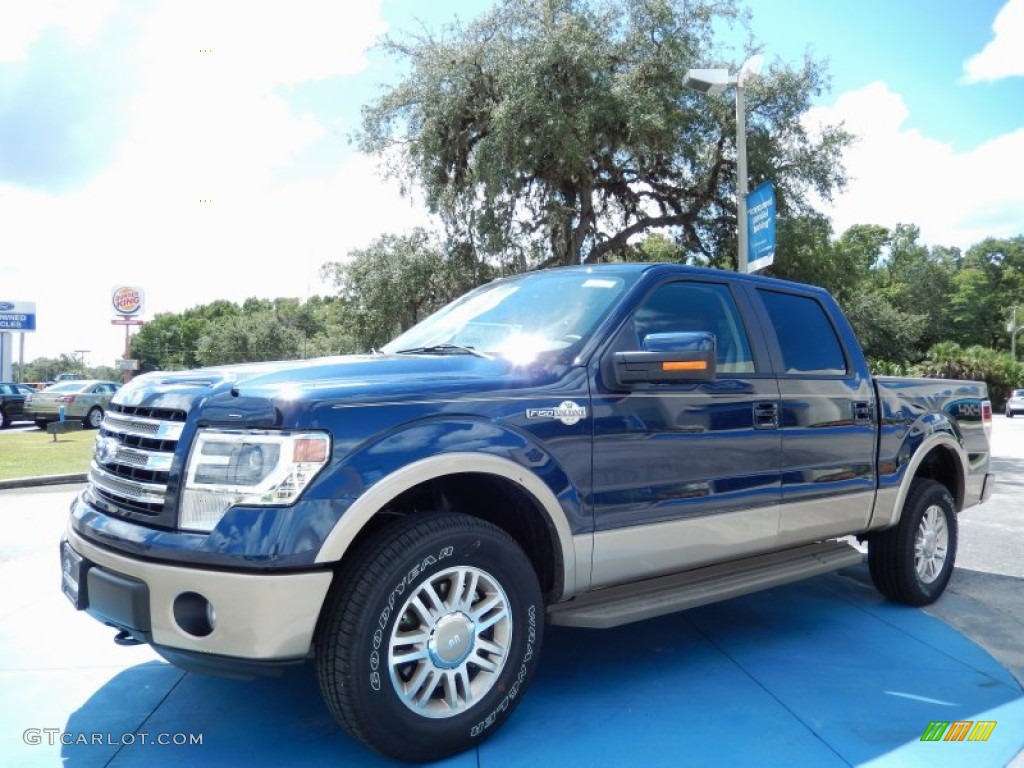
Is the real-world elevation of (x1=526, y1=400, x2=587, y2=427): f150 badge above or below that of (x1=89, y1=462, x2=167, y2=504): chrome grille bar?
above

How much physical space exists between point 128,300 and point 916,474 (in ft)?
97.6

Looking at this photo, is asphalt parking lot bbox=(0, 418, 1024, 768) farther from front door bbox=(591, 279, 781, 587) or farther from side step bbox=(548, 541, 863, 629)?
front door bbox=(591, 279, 781, 587)

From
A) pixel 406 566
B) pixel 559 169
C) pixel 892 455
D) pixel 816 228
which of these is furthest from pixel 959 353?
pixel 406 566

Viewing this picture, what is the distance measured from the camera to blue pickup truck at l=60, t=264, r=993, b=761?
2564 mm

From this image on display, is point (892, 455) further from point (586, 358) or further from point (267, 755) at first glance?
point (267, 755)

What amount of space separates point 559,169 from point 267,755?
13.0 m

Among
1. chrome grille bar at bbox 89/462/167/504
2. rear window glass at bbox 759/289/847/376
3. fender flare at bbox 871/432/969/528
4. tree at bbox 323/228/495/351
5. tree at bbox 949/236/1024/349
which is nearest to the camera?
chrome grille bar at bbox 89/462/167/504

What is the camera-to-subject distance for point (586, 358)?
3.29 metres

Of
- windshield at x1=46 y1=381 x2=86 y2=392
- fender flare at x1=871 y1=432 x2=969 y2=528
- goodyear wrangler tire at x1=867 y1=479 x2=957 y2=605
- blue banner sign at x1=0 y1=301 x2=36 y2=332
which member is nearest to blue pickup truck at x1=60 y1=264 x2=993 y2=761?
fender flare at x1=871 y1=432 x2=969 y2=528

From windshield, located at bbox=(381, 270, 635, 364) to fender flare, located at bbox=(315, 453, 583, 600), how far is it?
1.70 ft

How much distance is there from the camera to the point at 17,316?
48.0 metres

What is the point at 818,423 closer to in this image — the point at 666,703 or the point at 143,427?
the point at 666,703

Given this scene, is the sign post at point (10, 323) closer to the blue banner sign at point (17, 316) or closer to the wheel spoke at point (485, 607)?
the blue banner sign at point (17, 316)

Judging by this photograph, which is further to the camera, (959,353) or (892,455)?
(959,353)
